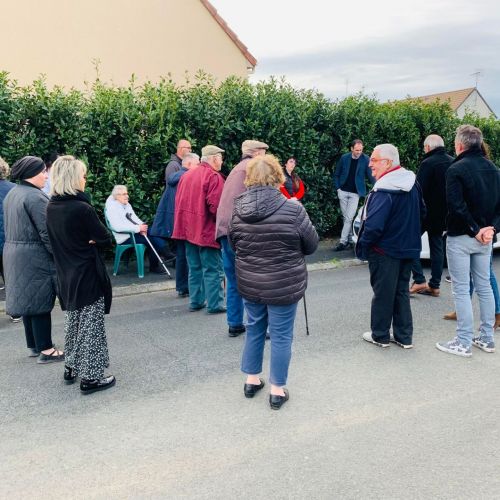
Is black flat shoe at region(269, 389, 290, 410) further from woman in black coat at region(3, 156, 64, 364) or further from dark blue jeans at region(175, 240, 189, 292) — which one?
dark blue jeans at region(175, 240, 189, 292)

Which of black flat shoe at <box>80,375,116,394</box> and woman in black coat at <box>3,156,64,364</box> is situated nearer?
black flat shoe at <box>80,375,116,394</box>

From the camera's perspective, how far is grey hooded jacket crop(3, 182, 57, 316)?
4777 mm

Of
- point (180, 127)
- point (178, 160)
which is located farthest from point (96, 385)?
point (180, 127)

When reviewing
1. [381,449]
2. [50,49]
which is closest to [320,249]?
[381,449]

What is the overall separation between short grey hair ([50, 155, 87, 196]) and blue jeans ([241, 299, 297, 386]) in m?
1.61

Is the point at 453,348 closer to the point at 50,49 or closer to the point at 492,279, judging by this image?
the point at 492,279

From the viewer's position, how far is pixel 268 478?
3.17 meters

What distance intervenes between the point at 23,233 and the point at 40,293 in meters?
0.56

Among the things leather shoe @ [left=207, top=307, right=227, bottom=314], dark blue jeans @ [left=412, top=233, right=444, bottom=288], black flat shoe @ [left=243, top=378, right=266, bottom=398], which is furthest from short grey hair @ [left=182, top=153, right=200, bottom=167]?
black flat shoe @ [left=243, top=378, right=266, bottom=398]

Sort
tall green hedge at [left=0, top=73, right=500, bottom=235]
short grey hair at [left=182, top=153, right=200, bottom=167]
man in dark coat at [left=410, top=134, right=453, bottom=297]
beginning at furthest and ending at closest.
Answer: tall green hedge at [left=0, top=73, right=500, bottom=235]
short grey hair at [left=182, top=153, right=200, bottom=167]
man in dark coat at [left=410, top=134, right=453, bottom=297]

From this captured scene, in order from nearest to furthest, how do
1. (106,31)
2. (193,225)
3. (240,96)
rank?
(193,225), (240,96), (106,31)

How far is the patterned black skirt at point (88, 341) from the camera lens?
4340 millimetres

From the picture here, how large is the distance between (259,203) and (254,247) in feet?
1.07

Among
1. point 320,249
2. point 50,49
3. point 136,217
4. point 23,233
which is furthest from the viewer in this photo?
→ point 50,49
